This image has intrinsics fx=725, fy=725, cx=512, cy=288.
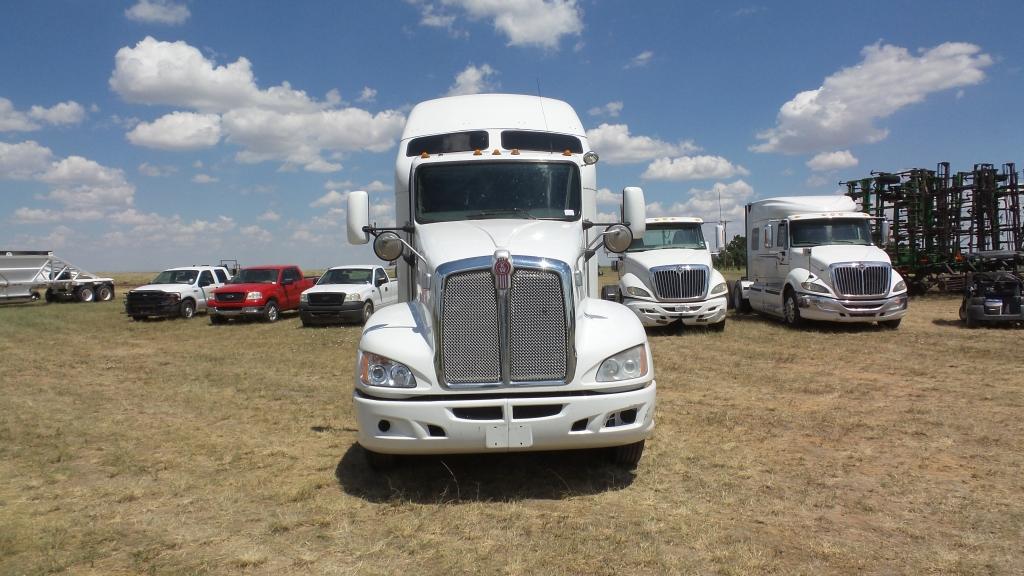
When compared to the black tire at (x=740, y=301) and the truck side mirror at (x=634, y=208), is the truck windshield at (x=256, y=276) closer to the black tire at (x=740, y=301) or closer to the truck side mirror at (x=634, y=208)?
the black tire at (x=740, y=301)

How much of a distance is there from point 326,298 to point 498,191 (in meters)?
14.5

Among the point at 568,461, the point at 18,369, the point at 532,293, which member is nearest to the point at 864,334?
the point at 568,461

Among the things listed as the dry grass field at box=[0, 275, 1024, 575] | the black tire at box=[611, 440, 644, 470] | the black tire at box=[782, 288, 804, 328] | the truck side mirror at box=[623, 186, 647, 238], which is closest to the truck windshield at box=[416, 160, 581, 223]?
the truck side mirror at box=[623, 186, 647, 238]

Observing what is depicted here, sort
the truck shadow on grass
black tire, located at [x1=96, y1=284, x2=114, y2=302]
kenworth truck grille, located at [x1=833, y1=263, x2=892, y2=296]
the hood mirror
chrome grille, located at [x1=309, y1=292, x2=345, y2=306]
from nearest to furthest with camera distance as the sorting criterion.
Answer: the truck shadow on grass → the hood mirror → kenworth truck grille, located at [x1=833, y1=263, x2=892, y2=296] → chrome grille, located at [x1=309, y1=292, x2=345, y2=306] → black tire, located at [x1=96, y1=284, x2=114, y2=302]

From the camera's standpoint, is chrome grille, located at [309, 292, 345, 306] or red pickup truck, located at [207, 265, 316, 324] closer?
chrome grille, located at [309, 292, 345, 306]

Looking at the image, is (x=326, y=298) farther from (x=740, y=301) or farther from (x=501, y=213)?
(x=501, y=213)

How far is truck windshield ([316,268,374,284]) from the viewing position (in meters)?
21.4

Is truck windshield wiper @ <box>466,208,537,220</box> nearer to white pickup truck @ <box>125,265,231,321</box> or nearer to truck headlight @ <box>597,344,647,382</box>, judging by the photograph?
truck headlight @ <box>597,344,647,382</box>

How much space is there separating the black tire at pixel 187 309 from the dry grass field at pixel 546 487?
14.2 metres

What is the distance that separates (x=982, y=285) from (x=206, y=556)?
16152mm

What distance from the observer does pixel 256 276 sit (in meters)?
23.4

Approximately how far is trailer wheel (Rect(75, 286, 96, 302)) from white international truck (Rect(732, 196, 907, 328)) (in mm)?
31302

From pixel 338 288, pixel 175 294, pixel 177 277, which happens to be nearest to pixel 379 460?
pixel 338 288

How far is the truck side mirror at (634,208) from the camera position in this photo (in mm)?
6875
